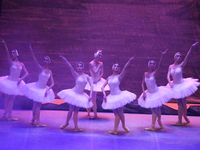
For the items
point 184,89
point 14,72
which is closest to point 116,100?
point 184,89

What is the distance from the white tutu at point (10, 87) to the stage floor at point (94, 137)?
0.61m

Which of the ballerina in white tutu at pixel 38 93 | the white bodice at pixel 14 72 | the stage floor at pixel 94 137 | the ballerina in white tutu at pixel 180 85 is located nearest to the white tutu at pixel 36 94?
the ballerina in white tutu at pixel 38 93

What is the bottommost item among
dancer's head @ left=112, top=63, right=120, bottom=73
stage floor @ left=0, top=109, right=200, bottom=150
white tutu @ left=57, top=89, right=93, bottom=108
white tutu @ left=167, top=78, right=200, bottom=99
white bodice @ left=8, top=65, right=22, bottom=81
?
stage floor @ left=0, top=109, right=200, bottom=150

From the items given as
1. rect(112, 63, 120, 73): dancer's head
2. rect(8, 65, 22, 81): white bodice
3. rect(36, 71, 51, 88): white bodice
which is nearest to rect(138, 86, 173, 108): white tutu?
rect(112, 63, 120, 73): dancer's head

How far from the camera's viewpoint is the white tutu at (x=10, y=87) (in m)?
4.53

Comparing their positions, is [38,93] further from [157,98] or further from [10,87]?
[157,98]

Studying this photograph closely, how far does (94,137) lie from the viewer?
3.52 m

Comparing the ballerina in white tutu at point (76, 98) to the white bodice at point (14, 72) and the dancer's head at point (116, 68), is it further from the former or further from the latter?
the white bodice at point (14, 72)

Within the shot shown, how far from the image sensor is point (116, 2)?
25.5ft

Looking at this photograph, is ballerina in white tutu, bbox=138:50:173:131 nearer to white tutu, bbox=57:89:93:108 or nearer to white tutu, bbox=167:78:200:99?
white tutu, bbox=167:78:200:99

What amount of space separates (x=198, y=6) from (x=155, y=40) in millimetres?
1984

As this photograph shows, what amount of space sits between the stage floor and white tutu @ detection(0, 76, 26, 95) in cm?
61

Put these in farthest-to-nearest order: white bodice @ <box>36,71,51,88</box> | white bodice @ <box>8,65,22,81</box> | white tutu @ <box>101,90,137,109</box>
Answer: white bodice @ <box>8,65,22,81</box> < white bodice @ <box>36,71,51,88</box> < white tutu @ <box>101,90,137,109</box>

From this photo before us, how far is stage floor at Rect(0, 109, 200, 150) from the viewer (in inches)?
120
